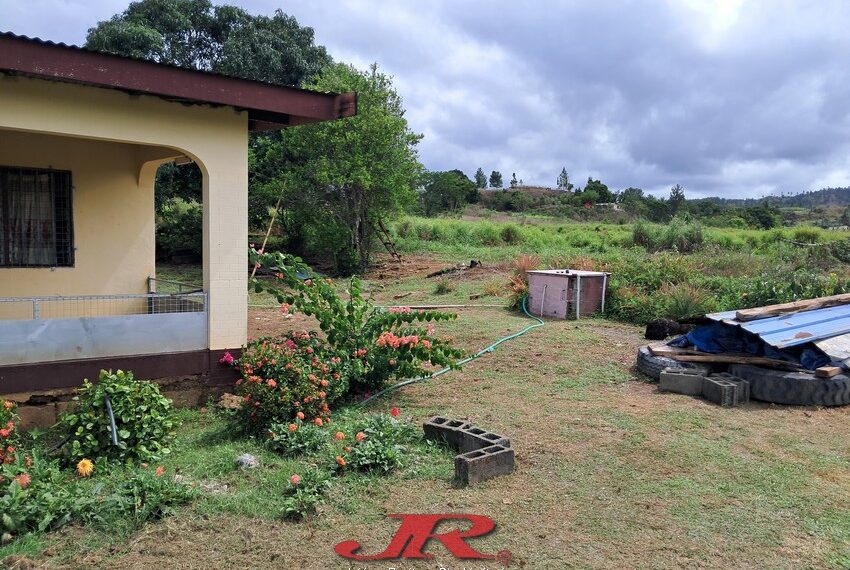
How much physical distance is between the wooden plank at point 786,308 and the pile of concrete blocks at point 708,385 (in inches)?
34.5

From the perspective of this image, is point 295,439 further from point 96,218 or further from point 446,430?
point 96,218

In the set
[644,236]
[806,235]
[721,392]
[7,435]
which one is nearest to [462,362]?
[721,392]

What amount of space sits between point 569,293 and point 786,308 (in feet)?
12.1

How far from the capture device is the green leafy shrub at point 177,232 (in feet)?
65.6

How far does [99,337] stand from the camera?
6.09 meters

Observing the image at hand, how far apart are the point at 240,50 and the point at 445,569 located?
A: 19.6 m

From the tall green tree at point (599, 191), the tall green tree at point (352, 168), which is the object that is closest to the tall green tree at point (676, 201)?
the tall green tree at point (599, 191)

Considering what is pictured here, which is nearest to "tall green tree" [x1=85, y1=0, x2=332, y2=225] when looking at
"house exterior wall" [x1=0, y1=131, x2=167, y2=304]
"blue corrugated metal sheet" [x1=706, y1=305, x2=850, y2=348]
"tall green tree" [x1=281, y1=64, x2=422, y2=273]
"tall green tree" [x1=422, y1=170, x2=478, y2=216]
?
"tall green tree" [x1=281, y1=64, x2=422, y2=273]

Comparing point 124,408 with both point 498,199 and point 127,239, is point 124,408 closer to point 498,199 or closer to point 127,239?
point 127,239

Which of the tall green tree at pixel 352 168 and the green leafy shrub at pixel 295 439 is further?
the tall green tree at pixel 352 168

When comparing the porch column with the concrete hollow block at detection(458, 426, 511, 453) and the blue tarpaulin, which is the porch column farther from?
the blue tarpaulin

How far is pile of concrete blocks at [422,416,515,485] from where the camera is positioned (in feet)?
14.7
